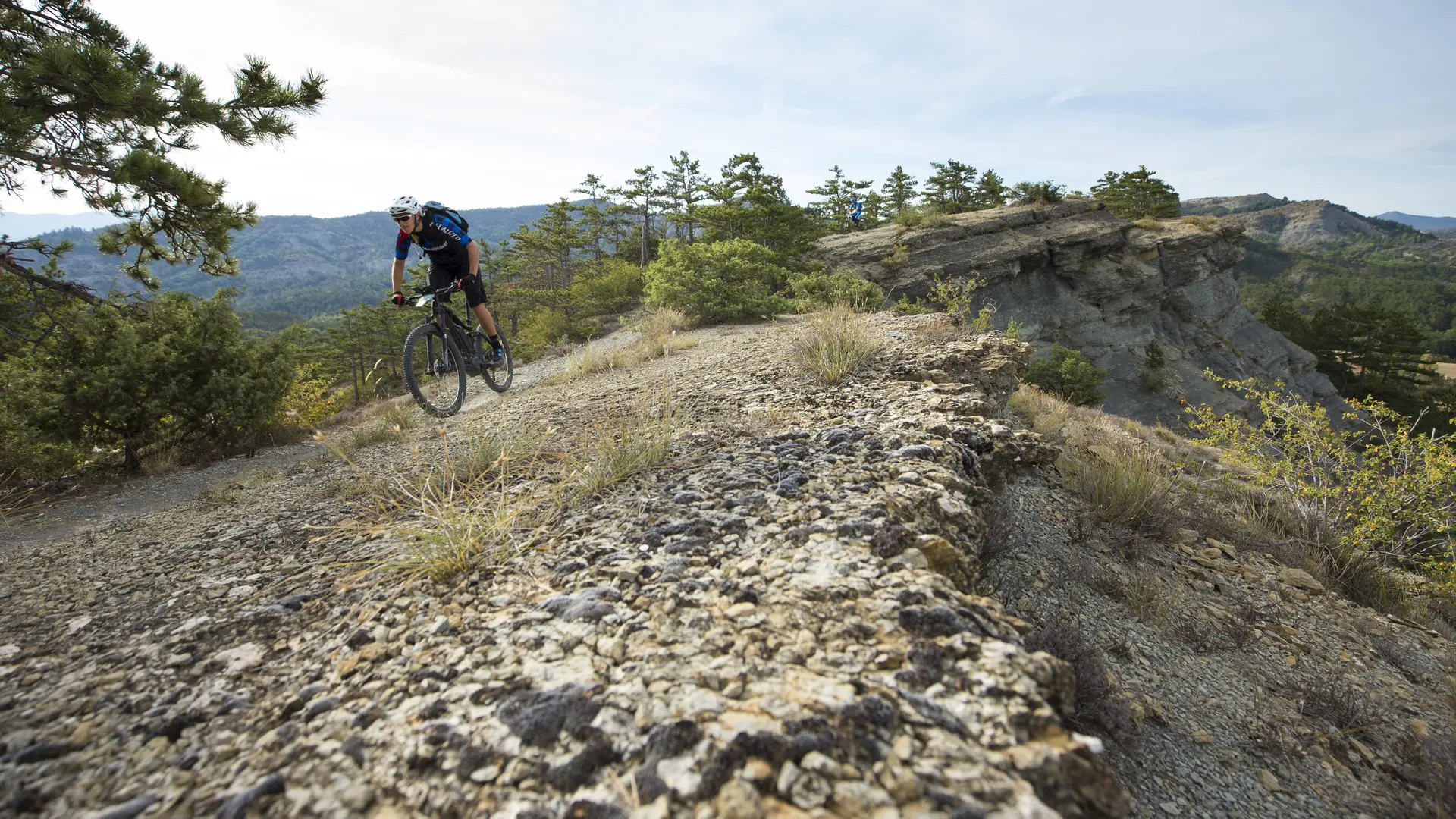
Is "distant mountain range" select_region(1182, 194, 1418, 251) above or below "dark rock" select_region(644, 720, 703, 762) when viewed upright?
above

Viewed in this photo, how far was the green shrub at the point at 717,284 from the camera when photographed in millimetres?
11773

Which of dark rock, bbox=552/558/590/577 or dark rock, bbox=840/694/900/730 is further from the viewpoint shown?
dark rock, bbox=552/558/590/577

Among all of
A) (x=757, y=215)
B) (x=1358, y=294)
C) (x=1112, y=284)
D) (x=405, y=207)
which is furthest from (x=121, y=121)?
(x=1358, y=294)

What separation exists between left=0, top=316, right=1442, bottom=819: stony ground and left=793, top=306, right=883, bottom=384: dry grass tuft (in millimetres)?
782

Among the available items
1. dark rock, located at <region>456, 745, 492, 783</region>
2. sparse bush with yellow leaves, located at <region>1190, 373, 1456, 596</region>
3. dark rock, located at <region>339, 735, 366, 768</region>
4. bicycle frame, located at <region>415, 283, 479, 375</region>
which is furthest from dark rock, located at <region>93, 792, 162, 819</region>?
sparse bush with yellow leaves, located at <region>1190, 373, 1456, 596</region>

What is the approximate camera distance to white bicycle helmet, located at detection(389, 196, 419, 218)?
218 inches

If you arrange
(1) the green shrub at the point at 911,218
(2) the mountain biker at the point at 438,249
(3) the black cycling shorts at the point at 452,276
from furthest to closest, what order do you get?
1. (1) the green shrub at the point at 911,218
2. (3) the black cycling shorts at the point at 452,276
3. (2) the mountain biker at the point at 438,249

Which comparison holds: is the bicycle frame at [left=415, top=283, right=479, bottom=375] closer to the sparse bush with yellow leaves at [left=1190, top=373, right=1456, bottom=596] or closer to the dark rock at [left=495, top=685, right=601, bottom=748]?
the dark rock at [left=495, top=685, right=601, bottom=748]

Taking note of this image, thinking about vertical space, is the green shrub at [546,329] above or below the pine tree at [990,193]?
below

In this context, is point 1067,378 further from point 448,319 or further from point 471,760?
point 471,760

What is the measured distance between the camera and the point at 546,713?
5.34 ft

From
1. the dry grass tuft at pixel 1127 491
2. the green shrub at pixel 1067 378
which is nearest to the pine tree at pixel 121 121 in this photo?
the dry grass tuft at pixel 1127 491

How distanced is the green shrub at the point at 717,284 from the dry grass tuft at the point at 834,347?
19.4ft

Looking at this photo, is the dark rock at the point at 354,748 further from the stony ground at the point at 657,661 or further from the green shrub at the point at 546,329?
the green shrub at the point at 546,329
